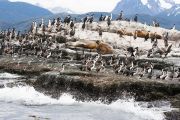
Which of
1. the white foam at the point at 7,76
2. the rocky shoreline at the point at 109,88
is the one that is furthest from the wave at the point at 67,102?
the white foam at the point at 7,76

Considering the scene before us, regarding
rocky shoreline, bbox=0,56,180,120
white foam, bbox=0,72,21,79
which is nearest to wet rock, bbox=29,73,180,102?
rocky shoreline, bbox=0,56,180,120

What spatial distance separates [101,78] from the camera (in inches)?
1521

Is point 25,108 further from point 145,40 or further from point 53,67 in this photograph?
point 145,40

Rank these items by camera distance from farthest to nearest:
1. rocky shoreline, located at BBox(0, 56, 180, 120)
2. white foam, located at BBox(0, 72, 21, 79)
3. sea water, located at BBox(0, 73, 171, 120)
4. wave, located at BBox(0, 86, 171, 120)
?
white foam, located at BBox(0, 72, 21, 79)
rocky shoreline, located at BBox(0, 56, 180, 120)
wave, located at BBox(0, 86, 171, 120)
sea water, located at BBox(0, 73, 171, 120)

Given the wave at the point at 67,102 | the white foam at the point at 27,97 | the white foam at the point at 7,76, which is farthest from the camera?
the white foam at the point at 7,76

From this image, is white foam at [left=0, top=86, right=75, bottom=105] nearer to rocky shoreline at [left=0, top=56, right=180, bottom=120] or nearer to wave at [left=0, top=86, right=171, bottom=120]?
wave at [left=0, top=86, right=171, bottom=120]

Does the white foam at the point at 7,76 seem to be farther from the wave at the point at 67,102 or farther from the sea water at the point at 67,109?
the sea water at the point at 67,109

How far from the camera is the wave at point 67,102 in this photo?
109 feet

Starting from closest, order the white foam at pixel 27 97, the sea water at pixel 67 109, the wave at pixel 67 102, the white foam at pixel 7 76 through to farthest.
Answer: the sea water at pixel 67 109 < the wave at pixel 67 102 < the white foam at pixel 27 97 < the white foam at pixel 7 76

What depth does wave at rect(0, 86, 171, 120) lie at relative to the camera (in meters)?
33.2

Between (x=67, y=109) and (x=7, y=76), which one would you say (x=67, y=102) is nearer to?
(x=67, y=109)

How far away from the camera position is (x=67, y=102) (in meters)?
37.1

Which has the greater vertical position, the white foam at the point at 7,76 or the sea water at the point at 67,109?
the sea water at the point at 67,109

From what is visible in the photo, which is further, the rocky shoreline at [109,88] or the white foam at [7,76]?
the white foam at [7,76]
